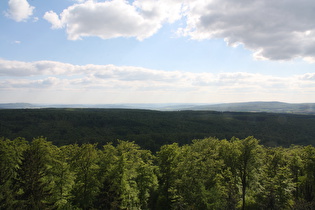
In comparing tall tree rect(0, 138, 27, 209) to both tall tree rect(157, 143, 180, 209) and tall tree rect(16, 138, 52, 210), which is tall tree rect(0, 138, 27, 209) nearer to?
tall tree rect(16, 138, 52, 210)

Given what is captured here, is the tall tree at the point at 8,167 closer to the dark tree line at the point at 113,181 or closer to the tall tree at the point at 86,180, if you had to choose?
the dark tree line at the point at 113,181

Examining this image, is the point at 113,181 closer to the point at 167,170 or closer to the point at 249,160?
the point at 167,170

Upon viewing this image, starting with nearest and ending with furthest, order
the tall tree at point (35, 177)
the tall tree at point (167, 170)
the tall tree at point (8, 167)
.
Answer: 1. the tall tree at point (8, 167)
2. the tall tree at point (35, 177)
3. the tall tree at point (167, 170)

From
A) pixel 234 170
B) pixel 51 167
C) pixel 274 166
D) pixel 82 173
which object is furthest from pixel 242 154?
pixel 51 167

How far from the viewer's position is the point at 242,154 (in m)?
36.1

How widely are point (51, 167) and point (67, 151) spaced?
7.53 m

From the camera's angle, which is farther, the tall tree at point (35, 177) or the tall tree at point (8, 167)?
the tall tree at point (35, 177)

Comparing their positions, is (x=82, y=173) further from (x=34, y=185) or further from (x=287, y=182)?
(x=287, y=182)

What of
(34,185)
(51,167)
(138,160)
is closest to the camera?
(34,185)

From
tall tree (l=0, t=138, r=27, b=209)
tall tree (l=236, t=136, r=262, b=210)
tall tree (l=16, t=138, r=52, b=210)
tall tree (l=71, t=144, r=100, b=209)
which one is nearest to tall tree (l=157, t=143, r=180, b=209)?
tall tree (l=236, t=136, r=262, b=210)

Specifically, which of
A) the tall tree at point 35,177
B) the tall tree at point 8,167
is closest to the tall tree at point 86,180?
the tall tree at point 35,177

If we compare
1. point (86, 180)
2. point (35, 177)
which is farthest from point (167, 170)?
point (35, 177)

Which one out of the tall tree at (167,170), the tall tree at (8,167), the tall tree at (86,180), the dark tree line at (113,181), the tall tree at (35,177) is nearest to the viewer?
the tall tree at (8,167)

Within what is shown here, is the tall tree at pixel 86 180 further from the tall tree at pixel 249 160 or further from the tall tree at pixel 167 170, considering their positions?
the tall tree at pixel 249 160
